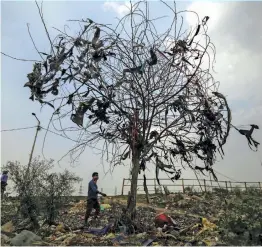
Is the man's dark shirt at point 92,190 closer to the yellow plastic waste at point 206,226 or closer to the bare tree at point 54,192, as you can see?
the bare tree at point 54,192

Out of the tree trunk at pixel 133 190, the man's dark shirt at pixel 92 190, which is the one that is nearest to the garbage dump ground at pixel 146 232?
the tree trunk at pixel 133 190

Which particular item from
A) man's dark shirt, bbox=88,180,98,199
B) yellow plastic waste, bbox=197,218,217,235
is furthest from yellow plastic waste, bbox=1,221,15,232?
yellow plastic waste, bbox=197,218,217,235

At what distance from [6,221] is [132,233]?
12.7 ft

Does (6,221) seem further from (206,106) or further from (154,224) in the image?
(206,106)

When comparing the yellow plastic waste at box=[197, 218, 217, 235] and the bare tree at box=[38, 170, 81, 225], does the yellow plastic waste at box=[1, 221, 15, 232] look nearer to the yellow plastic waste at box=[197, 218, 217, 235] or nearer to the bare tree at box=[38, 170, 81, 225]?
the bare tree at box=[38, 170, 81, 225]

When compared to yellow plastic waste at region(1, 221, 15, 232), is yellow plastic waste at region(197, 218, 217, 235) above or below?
above

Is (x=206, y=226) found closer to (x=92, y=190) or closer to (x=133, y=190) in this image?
(x=133, y=190)

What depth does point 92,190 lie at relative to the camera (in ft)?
32.7

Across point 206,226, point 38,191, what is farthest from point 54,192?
point 206,226

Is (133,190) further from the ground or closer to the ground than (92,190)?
closer to the ground

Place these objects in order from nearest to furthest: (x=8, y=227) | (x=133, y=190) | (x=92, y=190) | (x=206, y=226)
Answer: (x=206, y=226)
(x=133, y=190)
(x=8, y=227)
(x=92, y=190)

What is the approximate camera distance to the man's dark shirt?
32.5 ft

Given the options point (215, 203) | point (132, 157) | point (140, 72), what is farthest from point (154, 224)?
point (215, 203)

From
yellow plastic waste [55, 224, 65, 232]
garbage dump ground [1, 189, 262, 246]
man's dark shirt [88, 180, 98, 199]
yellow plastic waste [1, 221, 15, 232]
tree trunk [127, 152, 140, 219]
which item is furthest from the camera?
man's dark shirt [88, 180, 98, 199]
